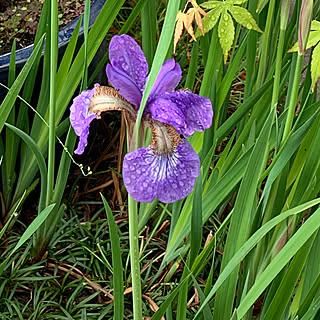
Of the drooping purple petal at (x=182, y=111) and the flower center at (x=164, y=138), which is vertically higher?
the drooping purple petal at (x=182, y=111)

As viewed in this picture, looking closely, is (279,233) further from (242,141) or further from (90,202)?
(90,202)

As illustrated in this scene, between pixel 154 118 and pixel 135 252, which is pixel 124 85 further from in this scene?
pixel 135 252

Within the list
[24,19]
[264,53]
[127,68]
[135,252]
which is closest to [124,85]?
[127,68]

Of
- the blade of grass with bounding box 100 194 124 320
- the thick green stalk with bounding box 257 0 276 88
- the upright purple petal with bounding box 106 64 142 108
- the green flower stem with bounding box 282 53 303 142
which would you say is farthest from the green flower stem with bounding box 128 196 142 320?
the thick green stalk with bounding box 257 0 276 88

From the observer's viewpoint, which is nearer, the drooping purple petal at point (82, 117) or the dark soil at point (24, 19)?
the drooping purple petal at point (82, 117)

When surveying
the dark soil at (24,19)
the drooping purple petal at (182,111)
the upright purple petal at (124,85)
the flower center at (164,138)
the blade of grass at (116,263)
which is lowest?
the blade of grass at (116,263)

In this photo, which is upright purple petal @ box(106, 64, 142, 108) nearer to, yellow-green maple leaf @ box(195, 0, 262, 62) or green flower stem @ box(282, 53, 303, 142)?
green flower stem @ box(282, 53, 303, 142)

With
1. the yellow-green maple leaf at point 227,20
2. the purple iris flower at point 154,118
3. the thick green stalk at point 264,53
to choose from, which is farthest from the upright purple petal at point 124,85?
the thick green stalk at point 264,53

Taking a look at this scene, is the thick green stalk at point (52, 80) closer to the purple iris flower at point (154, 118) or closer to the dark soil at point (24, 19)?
the purple iris flower at point (154, 118)
